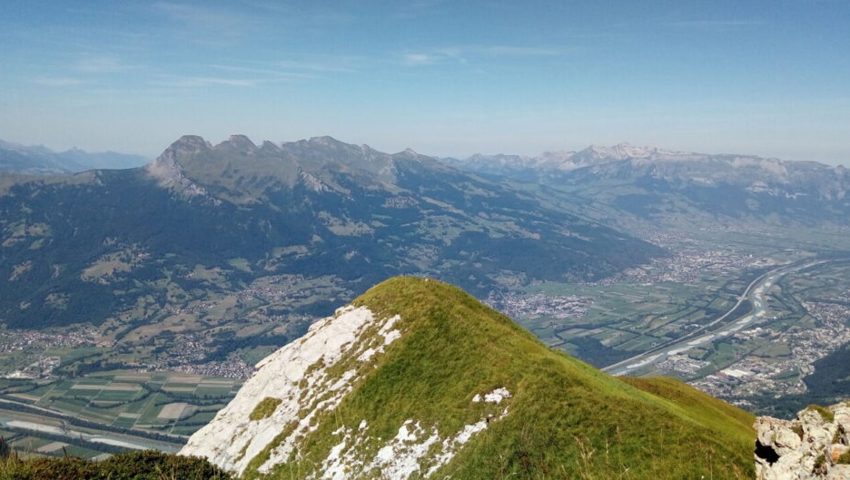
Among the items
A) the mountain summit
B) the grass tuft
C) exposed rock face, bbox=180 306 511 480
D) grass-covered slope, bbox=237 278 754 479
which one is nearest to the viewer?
grass-covered slope, bbox=237 278 754 479

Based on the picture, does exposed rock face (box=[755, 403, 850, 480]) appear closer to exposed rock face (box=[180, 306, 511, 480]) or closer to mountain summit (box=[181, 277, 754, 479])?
mountain summit (box=[181, 277, 754, 479])

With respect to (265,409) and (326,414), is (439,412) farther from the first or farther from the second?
(265,409)

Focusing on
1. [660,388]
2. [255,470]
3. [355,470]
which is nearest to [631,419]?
[355,470]

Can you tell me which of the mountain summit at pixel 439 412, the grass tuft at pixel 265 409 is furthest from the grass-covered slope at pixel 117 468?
the grass tuft at pixel 265 409

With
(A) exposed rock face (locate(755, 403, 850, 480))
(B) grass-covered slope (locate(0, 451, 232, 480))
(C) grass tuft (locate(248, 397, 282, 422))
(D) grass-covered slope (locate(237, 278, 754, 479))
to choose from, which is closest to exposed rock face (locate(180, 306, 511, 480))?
(C) grass tuft (locate(248, 397, 282, 422))

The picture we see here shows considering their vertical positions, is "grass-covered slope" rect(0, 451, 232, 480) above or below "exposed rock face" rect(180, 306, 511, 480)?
above

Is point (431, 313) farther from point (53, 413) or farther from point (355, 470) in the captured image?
point (53, 413)

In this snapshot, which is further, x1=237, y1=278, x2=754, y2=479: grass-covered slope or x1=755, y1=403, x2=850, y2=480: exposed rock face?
x1=237, y1=278, x2=754, y2=479: grass-covered slope
